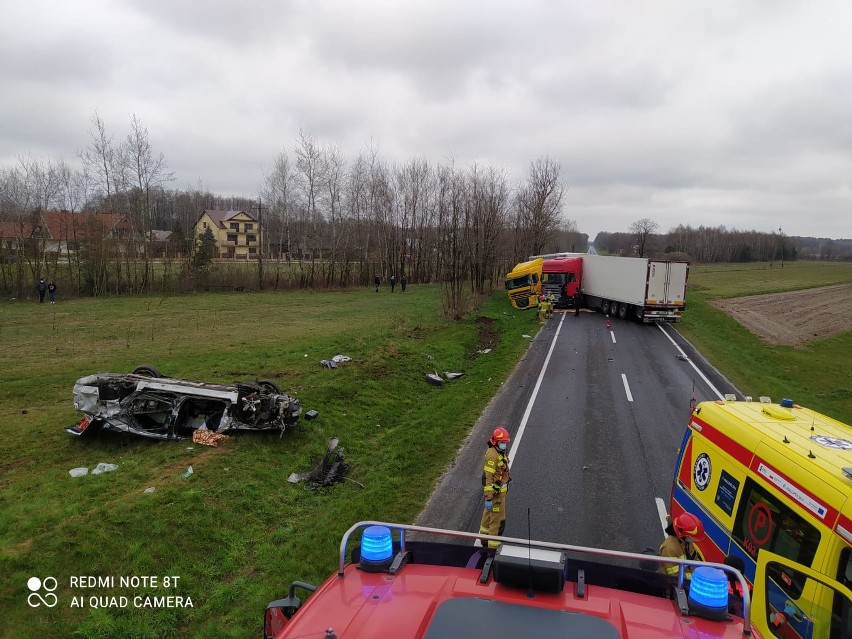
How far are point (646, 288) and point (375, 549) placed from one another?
86.0 ft

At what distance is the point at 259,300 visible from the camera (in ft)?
130

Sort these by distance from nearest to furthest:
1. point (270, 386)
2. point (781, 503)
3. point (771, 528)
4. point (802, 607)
Answer: point (802, 607), point (781, 503), point (771, 528), point (270, 386)

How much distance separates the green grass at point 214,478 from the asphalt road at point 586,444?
0.69 meters

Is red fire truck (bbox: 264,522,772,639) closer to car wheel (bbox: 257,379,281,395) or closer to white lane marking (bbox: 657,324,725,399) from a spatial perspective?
car wheel (bbox: 257,379,281,395)

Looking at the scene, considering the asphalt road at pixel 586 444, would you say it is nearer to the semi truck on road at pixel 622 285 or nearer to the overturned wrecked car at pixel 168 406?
the overturned wrecked car at pixel 168 406

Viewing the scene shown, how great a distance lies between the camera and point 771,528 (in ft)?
14.5

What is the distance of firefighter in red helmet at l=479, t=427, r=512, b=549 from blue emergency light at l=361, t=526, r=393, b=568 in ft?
12.1

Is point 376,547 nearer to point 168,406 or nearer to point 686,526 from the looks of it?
point 686,526

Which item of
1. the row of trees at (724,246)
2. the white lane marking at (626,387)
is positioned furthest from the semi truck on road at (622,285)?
the row of trees at (724,246)

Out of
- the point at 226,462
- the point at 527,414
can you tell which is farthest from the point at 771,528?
the point at 527,414

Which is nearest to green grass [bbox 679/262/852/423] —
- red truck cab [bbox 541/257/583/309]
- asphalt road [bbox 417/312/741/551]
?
asphalt road [bbox 417/312/741/551]

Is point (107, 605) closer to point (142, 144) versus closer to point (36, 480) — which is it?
point (36, 480)

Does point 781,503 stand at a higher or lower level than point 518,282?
lower

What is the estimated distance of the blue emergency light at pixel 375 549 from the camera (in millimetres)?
3062
